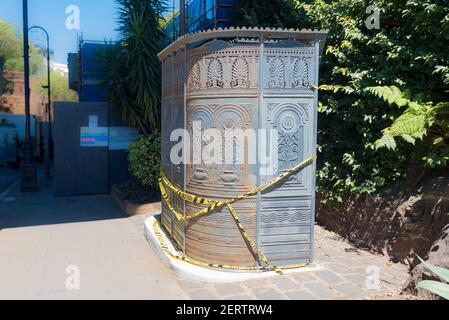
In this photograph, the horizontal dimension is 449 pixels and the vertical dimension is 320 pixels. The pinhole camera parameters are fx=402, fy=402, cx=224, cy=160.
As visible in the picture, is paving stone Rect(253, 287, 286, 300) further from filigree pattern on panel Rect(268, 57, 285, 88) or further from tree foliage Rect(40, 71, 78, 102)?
tree foliage Rect(40, 71, 78, 102)

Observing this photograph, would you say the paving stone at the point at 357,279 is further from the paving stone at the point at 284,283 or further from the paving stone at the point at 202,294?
the paving stone at the point at 202,294

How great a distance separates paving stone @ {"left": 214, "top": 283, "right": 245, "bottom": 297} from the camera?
446 cm

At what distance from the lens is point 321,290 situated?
4457 mm

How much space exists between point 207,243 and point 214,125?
151 centimetres

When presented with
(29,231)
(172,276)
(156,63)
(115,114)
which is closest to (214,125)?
(172,276)

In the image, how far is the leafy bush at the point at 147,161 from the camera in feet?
31.5

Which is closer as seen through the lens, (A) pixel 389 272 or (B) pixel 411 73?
(A) pixel 389 272

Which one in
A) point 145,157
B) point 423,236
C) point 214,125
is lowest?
point 423,236

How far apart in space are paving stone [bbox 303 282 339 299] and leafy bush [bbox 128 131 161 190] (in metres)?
5.63

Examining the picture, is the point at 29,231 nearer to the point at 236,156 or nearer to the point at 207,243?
the point at 207,243

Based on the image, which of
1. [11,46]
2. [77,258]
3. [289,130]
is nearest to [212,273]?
[289,130]

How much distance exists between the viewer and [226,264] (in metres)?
5.01
